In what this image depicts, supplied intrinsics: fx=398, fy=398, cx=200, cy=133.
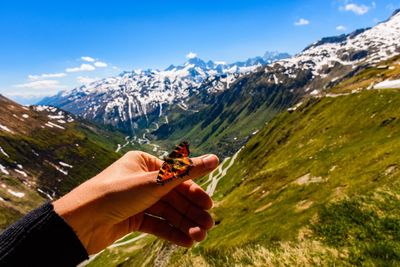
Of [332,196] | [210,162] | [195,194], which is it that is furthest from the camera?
[332,196]

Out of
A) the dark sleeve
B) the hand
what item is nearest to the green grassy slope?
the hand

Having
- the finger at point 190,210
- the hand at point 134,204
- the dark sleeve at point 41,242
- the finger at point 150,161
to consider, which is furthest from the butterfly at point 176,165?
the finger at point 190,210

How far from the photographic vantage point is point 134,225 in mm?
8859

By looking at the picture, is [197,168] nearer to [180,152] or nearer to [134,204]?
[180,152]

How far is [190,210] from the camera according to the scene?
8867mm

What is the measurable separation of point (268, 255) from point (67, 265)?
3995 millimetres

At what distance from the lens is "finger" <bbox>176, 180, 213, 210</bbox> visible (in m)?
8.72

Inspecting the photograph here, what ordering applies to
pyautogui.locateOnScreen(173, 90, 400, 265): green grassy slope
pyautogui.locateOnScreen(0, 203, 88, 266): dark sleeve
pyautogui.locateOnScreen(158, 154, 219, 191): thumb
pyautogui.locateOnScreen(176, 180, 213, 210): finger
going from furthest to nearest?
pyautogui.locateOnScreen(173, 90, 400, 265): green grassy slope
pyautogui.locateOnScreen(176, 180, 213, 210): finger
pyautogui.locateOnScreen(158, 154, 219, 191): thumb
pyautogui.locateOnScreen(0, 203, 88, 266): dark sleeve

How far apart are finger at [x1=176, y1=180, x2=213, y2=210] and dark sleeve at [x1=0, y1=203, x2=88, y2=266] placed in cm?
272

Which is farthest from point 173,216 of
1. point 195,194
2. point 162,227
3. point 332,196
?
point 332,196

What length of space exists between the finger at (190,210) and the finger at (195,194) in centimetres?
12

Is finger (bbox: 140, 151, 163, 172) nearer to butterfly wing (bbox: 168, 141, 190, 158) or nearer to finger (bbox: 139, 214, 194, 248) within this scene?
finger (bbox: 139, 214, 194, 248)

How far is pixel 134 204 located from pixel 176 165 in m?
1.11

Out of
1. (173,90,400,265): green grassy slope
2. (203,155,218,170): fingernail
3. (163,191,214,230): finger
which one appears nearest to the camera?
(203,155,218,170): fingernail
